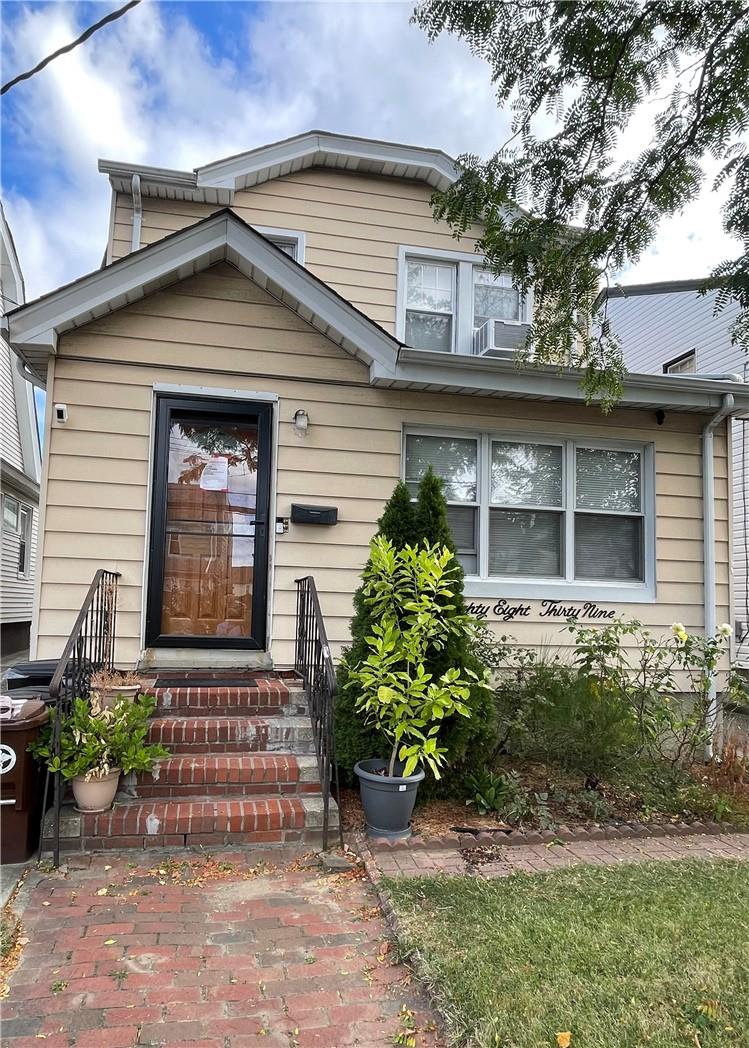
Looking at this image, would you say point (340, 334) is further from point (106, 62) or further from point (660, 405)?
point (660, 405)

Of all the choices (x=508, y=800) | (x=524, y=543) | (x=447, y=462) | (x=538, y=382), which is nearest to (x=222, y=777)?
(x=508, y=800)

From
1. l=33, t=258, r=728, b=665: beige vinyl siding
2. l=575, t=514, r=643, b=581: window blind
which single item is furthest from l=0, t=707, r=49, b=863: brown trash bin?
l=575, t=514, r=643, b=581: window blind

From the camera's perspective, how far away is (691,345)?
13.0 meters

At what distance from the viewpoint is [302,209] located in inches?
304

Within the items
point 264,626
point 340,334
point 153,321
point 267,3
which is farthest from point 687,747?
point 267,3

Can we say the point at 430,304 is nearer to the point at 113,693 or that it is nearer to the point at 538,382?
the point at 538,382

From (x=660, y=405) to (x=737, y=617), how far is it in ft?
20.7

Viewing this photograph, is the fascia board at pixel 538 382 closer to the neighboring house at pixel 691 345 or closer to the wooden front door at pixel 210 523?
the wooden front door at pixel 210 523

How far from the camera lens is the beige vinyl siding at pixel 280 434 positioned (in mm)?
5332

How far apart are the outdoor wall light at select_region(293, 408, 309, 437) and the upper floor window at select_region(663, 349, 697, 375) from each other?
32.1 feet

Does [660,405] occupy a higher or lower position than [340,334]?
lower

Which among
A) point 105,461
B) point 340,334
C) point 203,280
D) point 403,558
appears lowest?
point 403,558

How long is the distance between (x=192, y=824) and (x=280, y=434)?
317cm

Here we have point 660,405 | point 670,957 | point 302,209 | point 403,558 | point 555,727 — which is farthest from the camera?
point 302,209
